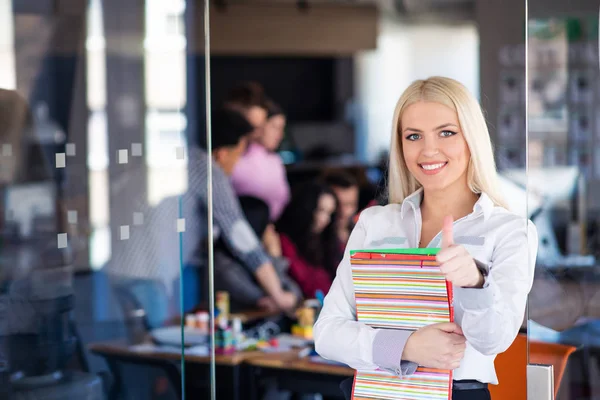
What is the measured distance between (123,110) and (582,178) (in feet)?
9.94

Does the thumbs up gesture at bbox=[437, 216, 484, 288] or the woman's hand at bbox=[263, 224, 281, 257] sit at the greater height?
the thumbs up gesture at bbox=[437, 216, 484, 288]

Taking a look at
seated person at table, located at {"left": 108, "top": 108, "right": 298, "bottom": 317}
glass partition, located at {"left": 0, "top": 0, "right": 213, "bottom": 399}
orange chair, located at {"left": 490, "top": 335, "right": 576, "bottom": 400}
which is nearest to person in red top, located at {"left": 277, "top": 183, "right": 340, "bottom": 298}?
seated person at table, located at {"left": 108, "top": 108, "right": 298, "bottom": 317}

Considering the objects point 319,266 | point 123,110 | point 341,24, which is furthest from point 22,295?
point 341,24

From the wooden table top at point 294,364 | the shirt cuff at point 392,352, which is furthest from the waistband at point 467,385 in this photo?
the wooden table top at point 294,364

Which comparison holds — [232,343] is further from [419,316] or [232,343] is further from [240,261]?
[419,316]

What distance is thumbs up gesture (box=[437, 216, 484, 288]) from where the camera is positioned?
1610 millimetres

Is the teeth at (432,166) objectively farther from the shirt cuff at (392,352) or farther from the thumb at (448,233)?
the shirt cuff at (392,352)

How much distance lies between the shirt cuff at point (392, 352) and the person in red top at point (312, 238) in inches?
101

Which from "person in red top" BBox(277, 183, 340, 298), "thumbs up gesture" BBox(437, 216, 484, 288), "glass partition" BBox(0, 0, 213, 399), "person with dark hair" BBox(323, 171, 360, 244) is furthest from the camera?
"person with dark hair" BBox(323, 171, 360, 244)

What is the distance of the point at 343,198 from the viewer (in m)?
4.66

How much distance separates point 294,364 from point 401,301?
141 centimetres

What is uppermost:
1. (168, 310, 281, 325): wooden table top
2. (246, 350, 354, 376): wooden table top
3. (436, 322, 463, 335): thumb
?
(436, 322, 463, 335): thumb

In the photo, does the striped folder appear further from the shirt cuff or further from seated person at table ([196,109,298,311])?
seated person at table ([196,109,298,311])

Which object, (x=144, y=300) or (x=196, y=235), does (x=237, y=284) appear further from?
(x=144, y=300)
